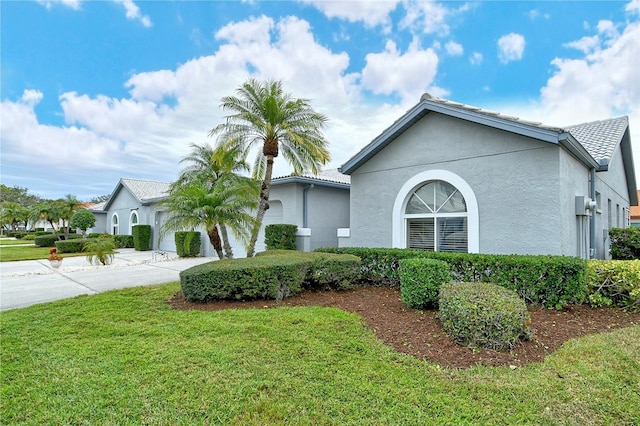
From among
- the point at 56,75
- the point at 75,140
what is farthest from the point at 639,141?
the point at 75,140

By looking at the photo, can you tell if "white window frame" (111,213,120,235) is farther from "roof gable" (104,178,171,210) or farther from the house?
the house

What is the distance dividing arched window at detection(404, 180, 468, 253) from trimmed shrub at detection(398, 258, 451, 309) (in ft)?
11.1

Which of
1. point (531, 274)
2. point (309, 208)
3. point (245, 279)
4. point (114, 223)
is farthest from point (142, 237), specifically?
point (531, 274)

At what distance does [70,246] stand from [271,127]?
21.7 m

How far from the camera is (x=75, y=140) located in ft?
55.3

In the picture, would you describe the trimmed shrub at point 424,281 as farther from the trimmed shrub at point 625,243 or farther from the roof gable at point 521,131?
the trimmed shrub at point 625,243

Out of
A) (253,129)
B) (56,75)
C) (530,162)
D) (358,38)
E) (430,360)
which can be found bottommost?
(430,360)

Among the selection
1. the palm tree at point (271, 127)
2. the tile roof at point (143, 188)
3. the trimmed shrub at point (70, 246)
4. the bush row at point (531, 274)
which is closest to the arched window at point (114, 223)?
the tile roof at point (143, 188)

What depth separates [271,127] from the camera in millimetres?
11977

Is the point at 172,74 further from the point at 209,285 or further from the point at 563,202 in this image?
the point at 563,202

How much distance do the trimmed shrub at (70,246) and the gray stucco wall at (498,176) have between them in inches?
951

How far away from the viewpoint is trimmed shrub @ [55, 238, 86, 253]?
23.9 meters

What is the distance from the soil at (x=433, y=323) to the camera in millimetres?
4367

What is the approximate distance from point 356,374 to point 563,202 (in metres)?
7.22
